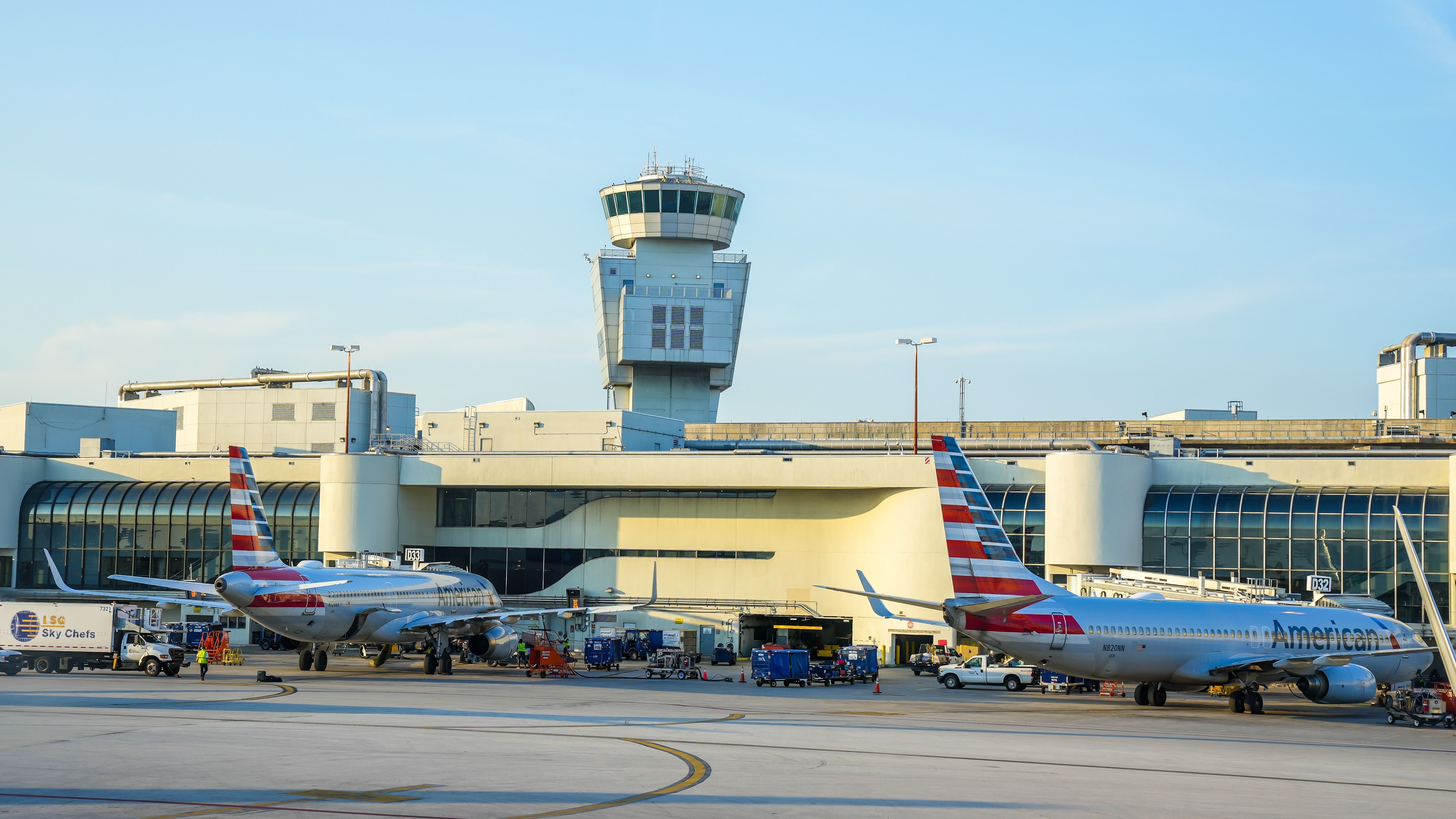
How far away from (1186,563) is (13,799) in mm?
62145

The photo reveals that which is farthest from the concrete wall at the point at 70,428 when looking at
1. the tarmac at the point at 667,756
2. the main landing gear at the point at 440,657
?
the tarmac at the point at 667,756

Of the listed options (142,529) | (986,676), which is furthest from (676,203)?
(986,676)

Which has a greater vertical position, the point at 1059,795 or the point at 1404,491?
the point at 1404,491

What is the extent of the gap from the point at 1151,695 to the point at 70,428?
94.2 m

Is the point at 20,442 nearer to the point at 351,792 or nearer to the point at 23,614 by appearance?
the point at 23,614

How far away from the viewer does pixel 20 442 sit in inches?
4402

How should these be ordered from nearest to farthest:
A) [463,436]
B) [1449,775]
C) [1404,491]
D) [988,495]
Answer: [1449,775], [1404,491], [988,495], [463,436]

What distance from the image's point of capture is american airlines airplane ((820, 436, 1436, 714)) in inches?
1813

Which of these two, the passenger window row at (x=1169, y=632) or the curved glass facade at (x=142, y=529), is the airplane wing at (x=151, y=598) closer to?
the curved glass facade at (x=142, y=529)

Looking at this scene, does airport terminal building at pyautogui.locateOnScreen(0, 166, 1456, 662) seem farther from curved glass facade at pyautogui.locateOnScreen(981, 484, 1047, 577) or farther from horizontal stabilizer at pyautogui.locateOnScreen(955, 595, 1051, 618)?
horizontal stabilizer at pyautogui.locateOnScreen(955, 595, 1051, 618)

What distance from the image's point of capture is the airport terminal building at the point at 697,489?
72250 mm

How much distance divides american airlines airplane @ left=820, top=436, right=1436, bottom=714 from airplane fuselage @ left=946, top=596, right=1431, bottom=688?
0.04m

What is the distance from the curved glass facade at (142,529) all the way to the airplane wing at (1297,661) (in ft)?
194

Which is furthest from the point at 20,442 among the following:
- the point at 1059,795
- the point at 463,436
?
the point at 1059,795
